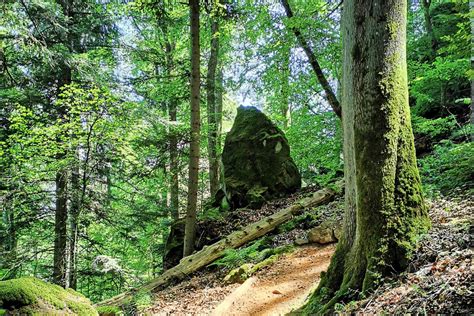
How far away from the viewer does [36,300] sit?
15.1ft

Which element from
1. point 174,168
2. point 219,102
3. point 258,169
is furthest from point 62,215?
point 219,102

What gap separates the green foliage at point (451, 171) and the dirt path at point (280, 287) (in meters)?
2.11

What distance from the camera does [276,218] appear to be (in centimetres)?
814

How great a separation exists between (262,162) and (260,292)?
202 inches

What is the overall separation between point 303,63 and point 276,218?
543cm

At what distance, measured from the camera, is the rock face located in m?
10.1

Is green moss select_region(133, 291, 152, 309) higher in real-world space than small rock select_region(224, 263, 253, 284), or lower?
lower

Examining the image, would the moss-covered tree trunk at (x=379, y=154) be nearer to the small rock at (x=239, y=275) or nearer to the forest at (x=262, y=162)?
the forest at (x=262, y=162)

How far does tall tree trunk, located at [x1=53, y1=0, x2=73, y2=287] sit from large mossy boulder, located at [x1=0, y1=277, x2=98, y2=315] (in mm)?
3497

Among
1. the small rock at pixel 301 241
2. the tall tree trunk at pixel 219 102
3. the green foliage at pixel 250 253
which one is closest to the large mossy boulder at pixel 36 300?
the green foliage at pixel 250 253

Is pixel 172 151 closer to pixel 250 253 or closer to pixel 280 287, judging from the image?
pixel 250 253

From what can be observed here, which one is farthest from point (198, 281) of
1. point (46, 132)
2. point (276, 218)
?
point (46, 132)

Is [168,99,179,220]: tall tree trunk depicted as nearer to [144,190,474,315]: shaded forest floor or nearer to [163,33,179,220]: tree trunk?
[163,33,179,220]: tree trunk

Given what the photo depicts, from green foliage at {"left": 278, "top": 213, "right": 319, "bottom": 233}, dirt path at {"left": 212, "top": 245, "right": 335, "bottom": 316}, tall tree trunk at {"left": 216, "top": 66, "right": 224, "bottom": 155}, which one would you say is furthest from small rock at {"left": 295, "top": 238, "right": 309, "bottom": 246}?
tall tree trunk at {"left": 216, "top": 66, "right": 224, "bottom": 155}
